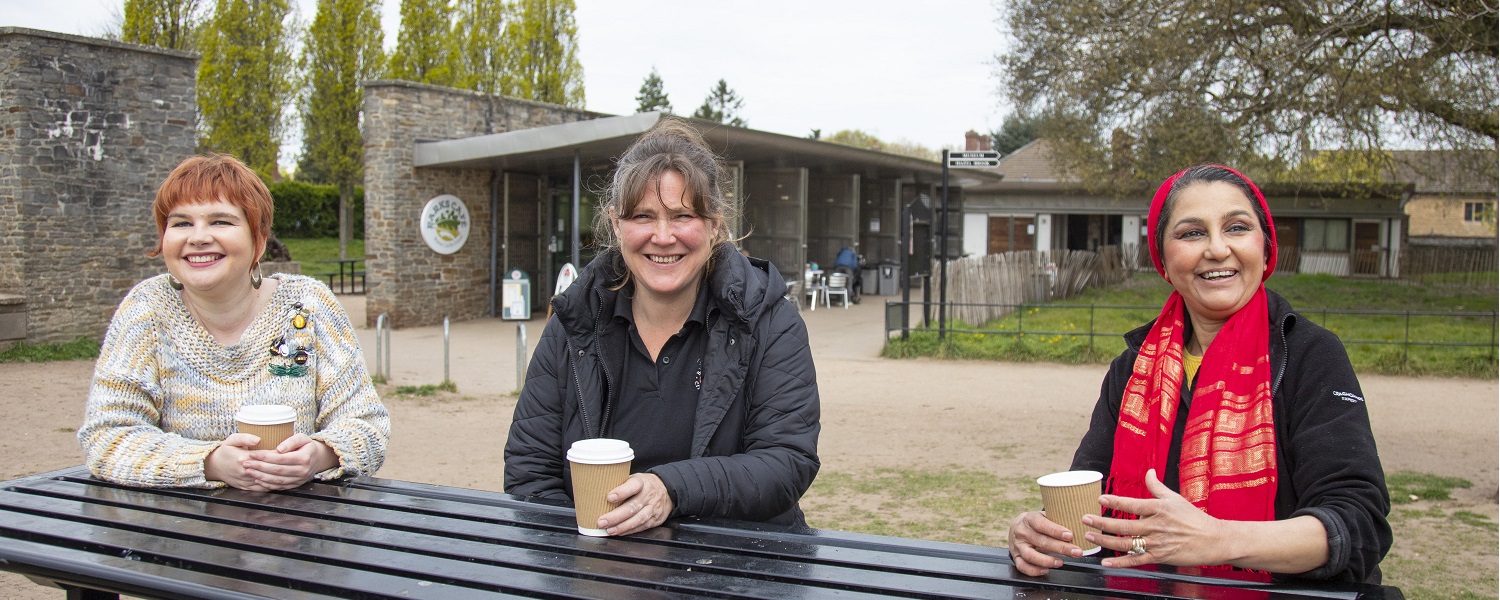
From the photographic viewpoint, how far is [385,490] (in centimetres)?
280

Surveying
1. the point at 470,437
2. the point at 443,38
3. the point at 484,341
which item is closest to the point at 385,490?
the point at 470,437

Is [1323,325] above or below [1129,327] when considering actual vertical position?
above

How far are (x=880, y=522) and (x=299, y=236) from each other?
3234 centimetres

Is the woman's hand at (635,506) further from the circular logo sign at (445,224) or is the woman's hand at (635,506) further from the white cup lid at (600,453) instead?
the circular logo sign at (445,224)

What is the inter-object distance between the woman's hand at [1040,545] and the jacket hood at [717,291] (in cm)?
84

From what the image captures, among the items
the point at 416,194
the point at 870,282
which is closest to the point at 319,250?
the point at 870,282

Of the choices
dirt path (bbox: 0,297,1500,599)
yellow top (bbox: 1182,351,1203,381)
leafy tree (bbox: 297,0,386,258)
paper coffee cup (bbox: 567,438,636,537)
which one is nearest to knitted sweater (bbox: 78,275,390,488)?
paper coffee cup (bbox: 567,438,636,537)

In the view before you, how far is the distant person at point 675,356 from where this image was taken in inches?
103

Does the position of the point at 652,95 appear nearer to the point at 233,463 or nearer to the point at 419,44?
the point at 419,44

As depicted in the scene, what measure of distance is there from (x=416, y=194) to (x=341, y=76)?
1480 centimetres

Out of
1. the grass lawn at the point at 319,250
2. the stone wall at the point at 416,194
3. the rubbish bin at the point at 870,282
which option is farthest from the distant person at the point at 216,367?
the grass lawn at the point at 319,250

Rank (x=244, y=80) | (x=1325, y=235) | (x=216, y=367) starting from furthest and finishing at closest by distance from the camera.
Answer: (x=1325, y=235) < (x=244, y=80) < (x=216, y=367)

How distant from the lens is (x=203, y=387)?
289 cm

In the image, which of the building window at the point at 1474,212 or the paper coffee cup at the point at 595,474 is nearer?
the paper coffee cup at the point at 595,474
